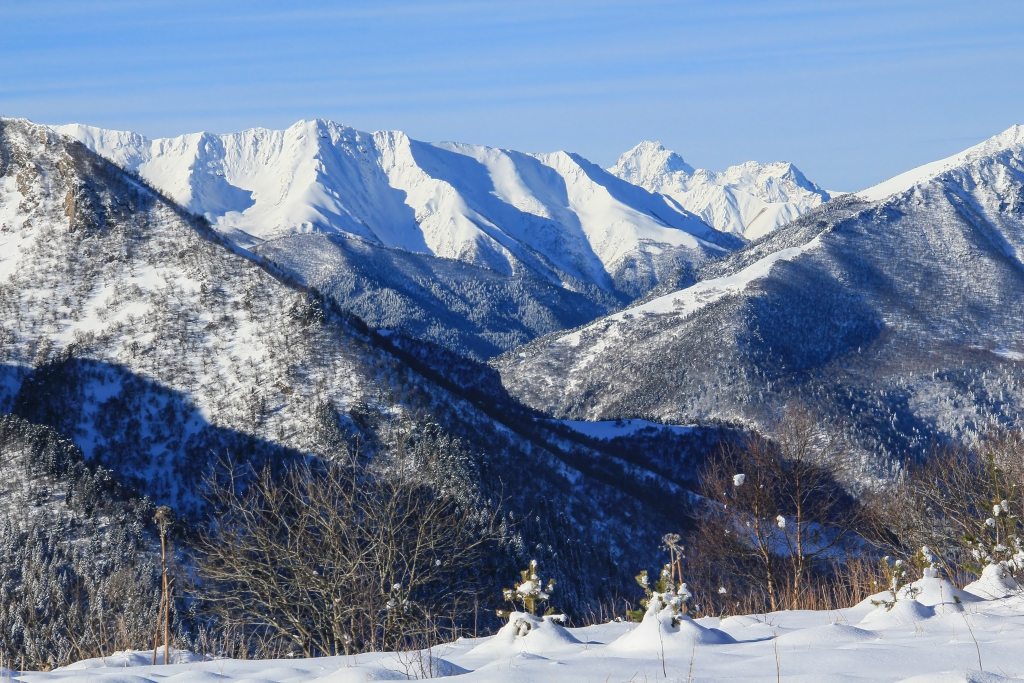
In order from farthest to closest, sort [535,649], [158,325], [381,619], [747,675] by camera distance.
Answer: [158,325] < [381,619] < [535,649] < [747,675]

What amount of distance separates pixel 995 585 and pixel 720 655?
606 cm

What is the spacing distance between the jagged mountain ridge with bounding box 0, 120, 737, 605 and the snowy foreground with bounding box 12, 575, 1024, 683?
65867 mm

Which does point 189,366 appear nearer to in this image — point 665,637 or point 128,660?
point 128,660

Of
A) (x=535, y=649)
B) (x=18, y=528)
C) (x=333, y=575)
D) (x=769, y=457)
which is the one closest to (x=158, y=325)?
(x=18, y=528)

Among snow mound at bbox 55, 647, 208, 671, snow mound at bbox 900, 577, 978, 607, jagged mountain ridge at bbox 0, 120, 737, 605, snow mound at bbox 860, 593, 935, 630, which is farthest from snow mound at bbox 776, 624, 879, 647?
jagged mountain ridge at bbox 0, 120, 737, 605

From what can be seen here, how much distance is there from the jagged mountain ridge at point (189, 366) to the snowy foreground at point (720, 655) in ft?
216

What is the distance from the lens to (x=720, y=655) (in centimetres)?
1432

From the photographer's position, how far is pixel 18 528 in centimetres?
7075

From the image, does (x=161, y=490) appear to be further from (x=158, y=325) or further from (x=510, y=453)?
(x=510, y=453)

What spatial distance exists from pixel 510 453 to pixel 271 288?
85.9ft

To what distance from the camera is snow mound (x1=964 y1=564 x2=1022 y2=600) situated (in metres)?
17.7

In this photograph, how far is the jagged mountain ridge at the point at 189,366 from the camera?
89188mm

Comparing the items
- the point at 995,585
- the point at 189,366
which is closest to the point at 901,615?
the point at 995,585

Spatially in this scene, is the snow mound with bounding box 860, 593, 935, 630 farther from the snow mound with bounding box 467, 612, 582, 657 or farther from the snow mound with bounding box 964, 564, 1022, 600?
the snow mound with bounding box 467, 612, 582, 657
